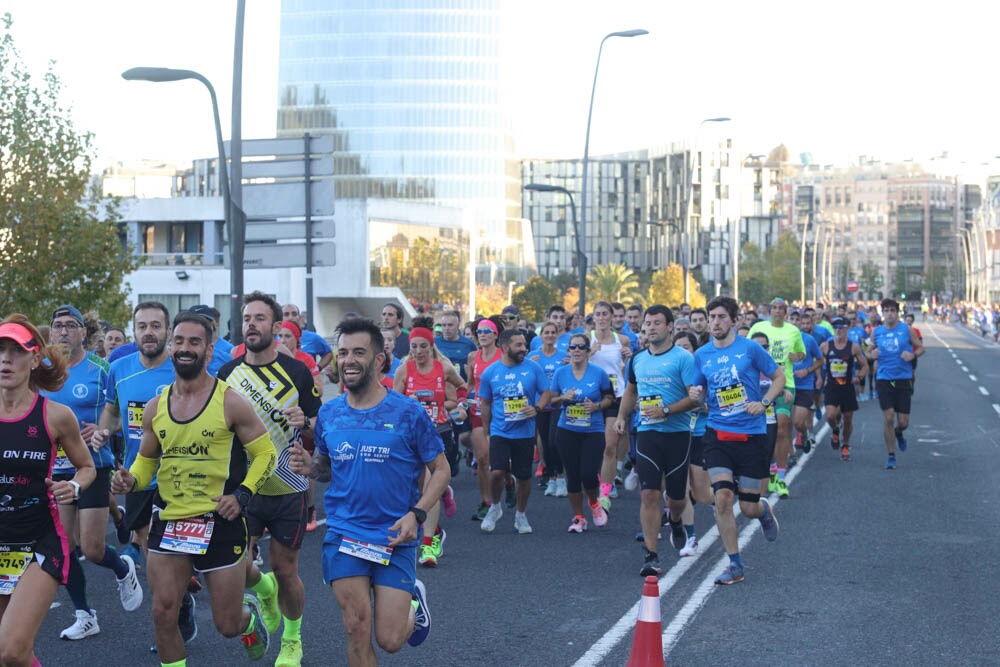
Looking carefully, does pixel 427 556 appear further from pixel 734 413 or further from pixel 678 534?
pixel 734 413

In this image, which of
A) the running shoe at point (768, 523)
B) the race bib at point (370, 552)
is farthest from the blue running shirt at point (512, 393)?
the race bib at point (370, 552)

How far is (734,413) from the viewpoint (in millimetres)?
9789

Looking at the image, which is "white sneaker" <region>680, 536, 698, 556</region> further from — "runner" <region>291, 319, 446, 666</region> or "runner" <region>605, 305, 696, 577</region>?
"runner" <region>291, 319, 446, 666</region>

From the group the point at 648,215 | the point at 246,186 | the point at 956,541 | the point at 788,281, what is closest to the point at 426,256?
the point at 788,281

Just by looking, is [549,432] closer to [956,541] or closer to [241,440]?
[956,541]

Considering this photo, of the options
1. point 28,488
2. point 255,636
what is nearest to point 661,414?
point 255,636

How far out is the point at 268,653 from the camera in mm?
7395

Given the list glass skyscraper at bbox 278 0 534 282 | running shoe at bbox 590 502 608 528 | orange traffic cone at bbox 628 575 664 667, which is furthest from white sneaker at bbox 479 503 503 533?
glass skyscraper at bbox 278 0 534 282

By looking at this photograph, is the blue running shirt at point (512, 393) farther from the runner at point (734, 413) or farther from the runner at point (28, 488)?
the runner at point (28, 488)

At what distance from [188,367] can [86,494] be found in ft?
8.52

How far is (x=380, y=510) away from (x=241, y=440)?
0.75 meters

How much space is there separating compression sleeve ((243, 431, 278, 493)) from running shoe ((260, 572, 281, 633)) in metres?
1.40

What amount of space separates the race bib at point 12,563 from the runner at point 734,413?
5.35 meters

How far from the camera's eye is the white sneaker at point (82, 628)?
7656 millimetres
